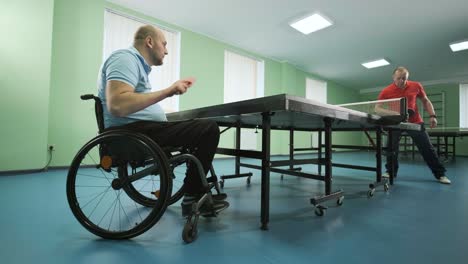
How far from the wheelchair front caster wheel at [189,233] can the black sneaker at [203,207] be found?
0.20 ft

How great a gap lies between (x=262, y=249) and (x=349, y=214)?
81 cm

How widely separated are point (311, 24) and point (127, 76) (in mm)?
4342

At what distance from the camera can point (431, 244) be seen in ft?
3.31

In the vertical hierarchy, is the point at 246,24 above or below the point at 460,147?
above

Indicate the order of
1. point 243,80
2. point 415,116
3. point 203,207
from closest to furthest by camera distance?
1. point 203,207
2. point 415,116
3. point 243,80

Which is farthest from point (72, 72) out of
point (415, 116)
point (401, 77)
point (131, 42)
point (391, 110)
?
point (415, 116)

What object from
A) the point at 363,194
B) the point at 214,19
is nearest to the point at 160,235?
the point at 363,194

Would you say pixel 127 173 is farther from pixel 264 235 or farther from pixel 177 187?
pixel 177 187

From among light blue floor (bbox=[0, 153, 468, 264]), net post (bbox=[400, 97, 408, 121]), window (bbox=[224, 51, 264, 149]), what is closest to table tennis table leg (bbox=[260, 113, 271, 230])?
light blue floor (bbox=[0, 153, 468, 264])

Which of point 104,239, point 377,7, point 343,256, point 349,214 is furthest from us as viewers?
point 377,7

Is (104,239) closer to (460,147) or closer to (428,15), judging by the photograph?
(428,15)

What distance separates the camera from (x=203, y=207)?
113cm

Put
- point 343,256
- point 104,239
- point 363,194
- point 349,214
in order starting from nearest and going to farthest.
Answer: point 343,256 → point 104,239 → point 349,214 → point 363,194

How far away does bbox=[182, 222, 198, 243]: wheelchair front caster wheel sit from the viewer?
3.19 feet
